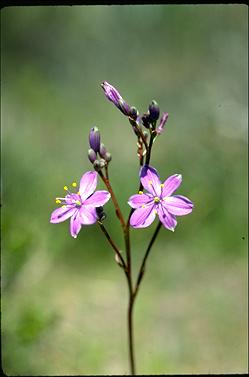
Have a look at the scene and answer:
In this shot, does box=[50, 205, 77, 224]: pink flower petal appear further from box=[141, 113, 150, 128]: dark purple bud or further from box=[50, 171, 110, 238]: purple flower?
box=[141, 113, 150, 128]: dark purple bud

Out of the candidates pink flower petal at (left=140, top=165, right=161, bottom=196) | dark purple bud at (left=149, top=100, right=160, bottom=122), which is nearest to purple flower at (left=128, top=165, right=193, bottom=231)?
pink flower petal at (left=140, top=165, right=161, bottom=196)

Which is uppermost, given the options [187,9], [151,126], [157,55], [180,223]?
[187,9]

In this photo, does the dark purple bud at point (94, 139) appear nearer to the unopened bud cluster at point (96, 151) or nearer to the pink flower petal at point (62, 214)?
the unopened bud cluster at point (96, 151)

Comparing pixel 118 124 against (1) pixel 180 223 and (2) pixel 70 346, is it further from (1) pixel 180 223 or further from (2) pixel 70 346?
(2) pixel 70 346

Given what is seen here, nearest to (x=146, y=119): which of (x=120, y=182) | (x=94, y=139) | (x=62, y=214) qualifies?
(x=94, y=139)

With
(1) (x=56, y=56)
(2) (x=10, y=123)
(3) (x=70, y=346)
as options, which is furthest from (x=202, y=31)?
(3) (x=70, y=346)

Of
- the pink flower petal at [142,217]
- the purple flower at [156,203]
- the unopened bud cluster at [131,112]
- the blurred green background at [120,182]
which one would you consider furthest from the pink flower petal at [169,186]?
the blurred green background at [120,182]

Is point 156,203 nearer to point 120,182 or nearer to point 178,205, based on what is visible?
point 178,205
